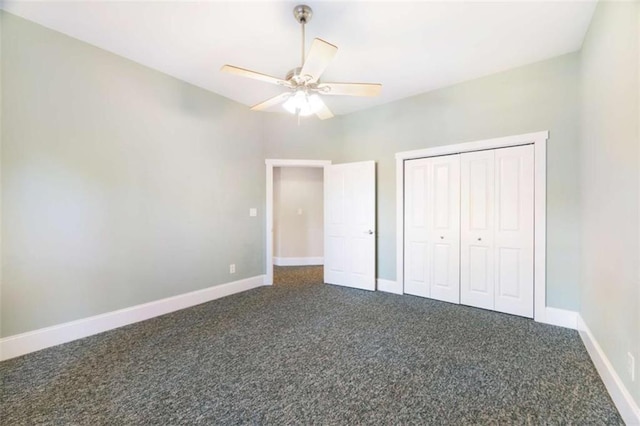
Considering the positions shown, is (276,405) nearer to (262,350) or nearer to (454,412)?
(262,350)

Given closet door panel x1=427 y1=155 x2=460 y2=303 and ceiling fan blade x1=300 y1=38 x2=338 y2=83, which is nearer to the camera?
ceiling fan blade x1=300 y1=38 x2=338 y2=83

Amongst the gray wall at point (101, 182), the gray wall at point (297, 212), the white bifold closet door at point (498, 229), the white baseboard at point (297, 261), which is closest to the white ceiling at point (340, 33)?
the gray wall at point (101, 182)

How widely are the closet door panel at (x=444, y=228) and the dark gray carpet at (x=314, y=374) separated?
58 centimetres

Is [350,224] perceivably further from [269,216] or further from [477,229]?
[477,229]

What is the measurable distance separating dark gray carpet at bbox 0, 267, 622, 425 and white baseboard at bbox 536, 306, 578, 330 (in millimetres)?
114

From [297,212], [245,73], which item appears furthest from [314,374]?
[297,212]

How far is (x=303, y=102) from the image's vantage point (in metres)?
2.55

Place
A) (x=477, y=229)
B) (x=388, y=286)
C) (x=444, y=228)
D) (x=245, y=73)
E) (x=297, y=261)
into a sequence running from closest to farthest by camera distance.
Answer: (x=245, y=73)
(x=477, y=229)
(x=444, y=228)
(x=388, y=286)
(x=297, y=261)

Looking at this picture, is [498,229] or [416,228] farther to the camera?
[416,228]

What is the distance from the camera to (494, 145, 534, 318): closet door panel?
10.5 ft

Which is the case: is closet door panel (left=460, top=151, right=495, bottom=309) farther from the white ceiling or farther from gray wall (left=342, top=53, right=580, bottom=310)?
the white ceiling

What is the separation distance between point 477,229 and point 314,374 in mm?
2633

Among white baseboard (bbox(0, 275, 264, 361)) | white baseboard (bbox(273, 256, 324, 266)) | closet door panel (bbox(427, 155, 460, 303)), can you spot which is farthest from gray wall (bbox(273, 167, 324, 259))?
closet door panel (bbox(427, 155, 460, 303))

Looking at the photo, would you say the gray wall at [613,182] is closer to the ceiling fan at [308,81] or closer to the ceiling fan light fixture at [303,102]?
the ceiling fan at [308,81]
